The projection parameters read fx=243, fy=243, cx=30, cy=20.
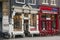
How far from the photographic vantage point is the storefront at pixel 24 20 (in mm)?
31734

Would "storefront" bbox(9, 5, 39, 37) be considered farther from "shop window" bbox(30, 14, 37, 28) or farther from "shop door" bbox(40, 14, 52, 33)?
"shop door" bbox(40, 14, 52, 33)

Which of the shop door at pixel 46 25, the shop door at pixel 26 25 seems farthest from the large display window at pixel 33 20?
the shop door at pixel 46 25

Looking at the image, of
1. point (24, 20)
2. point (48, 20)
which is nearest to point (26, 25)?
point (24, 20)

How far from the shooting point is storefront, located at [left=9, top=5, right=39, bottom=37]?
3173cm

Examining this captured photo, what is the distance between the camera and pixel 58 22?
39594mm

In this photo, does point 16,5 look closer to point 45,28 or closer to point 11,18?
point 11,18

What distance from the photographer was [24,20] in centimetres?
3353

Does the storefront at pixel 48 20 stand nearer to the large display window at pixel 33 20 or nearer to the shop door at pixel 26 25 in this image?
the large display window at pixel 33 20

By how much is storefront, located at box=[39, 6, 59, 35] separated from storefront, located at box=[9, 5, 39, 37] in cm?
119

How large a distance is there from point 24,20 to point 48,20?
18.2ft

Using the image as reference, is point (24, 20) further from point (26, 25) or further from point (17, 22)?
point (17, 22)

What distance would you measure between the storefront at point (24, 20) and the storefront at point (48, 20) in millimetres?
1190

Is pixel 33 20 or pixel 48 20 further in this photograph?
pixel 48 20

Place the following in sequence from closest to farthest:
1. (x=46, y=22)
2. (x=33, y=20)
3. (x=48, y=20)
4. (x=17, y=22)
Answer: (x=17, y=22) → (x=33, y=20) → (x=46, y=22) → (x=48, y=20)
